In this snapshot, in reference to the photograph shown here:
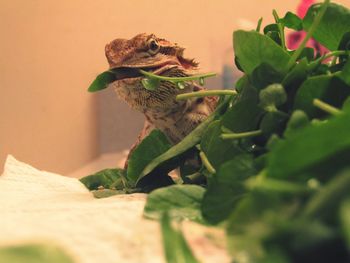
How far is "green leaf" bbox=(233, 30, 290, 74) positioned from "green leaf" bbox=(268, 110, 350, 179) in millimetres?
157

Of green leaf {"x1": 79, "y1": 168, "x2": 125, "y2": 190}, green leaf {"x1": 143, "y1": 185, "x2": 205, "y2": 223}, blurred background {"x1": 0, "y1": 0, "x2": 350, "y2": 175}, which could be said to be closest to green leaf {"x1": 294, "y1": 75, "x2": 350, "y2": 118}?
green leaf {"x1": 143, "y1": 185, "x2": 205, "y2": 223}

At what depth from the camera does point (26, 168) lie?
674 mm

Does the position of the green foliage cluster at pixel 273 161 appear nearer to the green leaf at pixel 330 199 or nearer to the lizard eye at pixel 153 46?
the green leaf at pixel 330 199

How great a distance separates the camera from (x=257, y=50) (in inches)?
16.1

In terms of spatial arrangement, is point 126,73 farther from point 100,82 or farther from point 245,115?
point 245,115

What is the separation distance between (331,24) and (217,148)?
0.55ft

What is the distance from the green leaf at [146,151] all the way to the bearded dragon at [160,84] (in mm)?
259

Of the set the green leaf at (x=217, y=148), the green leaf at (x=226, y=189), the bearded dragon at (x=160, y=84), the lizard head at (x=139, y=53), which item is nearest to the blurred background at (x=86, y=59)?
the bearded dragon at (x=160, y=84)

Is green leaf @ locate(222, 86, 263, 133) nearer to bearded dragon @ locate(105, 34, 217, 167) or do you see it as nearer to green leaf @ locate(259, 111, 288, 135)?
green leaf @ locate(259, 111, 288, 135)

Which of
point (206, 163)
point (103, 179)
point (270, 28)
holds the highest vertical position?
point (270, 28)

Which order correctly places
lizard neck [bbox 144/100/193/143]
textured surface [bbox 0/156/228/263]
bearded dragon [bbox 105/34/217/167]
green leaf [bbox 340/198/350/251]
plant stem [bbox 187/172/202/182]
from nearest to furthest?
1. green leaf [bbox 340/198/350/251]
2. textured surface [bbox 0/156/228/263]
3. plant stem [bbox 187/172/202/182]
4. bearded dragon [bbox 105/34/217/167]
5. lizard neck [bbox 144/100/193/143]

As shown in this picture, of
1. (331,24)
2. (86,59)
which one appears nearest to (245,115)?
(331,24)

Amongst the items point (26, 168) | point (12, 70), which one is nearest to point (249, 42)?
point (26, 168)

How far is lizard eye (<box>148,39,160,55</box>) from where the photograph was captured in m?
0.81
